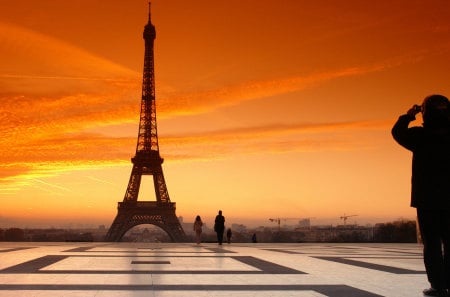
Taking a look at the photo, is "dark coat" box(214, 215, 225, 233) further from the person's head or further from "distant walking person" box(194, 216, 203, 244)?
the person's head

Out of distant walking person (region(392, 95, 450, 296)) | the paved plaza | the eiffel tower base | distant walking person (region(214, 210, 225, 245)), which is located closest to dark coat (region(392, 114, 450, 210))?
distant walking person (region(392, 95, 450, 296))

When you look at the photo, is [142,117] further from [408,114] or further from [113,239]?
[408,114]

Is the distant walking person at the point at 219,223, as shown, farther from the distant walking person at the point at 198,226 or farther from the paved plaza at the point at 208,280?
the paved plaza at the point at 208,280

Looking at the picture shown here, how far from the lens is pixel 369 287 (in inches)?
304

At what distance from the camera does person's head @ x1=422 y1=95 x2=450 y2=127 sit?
606 cm

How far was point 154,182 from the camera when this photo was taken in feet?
195

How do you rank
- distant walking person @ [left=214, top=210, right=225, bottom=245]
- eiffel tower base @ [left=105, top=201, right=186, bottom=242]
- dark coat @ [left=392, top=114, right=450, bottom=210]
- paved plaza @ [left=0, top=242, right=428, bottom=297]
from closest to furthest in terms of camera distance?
dark coat @ [left=392, top=114, right=450, bottom=210] → paved plaza @ [left=0, top=242, right=428, bottom=297] → distant walking person @ [left=214, top=210, right=225, bottom=245] → eiffel tower base @ [left=105, top=201, right=186, bottom=242]

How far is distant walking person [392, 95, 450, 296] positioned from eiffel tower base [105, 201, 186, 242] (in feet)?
173

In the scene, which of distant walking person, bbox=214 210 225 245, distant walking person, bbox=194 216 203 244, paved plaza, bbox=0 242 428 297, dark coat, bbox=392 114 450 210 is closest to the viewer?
dark coat, bbox=392 114 450 210

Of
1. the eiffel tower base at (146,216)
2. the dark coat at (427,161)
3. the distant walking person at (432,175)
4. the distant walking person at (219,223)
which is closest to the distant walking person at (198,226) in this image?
the distant walking person at (219,223)

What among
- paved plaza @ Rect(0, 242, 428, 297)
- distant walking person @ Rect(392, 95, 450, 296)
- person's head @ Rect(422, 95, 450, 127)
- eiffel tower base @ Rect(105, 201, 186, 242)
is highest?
eiffel tower base @ Rect(105, 201, 186, 242)

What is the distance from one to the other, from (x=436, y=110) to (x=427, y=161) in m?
Answer: 0.53

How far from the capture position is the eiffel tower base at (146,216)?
5881 cm

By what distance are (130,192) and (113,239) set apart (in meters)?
5.60
